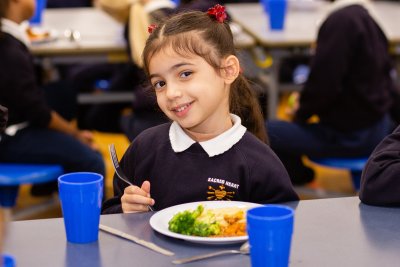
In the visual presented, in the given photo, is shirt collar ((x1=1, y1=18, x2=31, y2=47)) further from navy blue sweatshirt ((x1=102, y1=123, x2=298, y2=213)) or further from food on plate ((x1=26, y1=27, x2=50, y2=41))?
navy blue sweatshirt ((x1=102, y1=123, x2=298, y2=213))

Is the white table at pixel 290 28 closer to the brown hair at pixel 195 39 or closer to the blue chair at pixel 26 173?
the blue chair at pixel 26 173

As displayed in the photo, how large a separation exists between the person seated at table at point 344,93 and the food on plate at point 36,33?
126 cm

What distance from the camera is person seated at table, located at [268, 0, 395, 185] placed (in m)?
3.46

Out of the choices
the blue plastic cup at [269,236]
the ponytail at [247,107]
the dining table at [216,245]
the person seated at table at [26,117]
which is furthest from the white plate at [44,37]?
the blue plastic cup at [269,236]

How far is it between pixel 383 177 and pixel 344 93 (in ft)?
5.81

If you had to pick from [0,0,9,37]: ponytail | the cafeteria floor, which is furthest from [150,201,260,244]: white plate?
the cafeteria floor

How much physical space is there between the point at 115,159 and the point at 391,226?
64cm

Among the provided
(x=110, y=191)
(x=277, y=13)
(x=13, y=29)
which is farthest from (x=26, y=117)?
(x=277, y=13)

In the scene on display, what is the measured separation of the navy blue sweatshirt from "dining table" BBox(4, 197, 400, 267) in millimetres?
149

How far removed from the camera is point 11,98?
3285 mm

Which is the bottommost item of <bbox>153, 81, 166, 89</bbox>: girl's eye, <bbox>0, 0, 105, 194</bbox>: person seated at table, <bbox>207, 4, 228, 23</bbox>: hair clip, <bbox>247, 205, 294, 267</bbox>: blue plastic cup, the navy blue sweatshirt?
<bbox>0, 0, 105, 194</bbox>: person seated at table

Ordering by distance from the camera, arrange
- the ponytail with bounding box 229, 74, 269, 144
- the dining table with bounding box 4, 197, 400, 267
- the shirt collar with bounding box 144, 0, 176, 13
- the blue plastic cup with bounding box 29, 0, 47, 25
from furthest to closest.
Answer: the blue plastic cup with bounding box 29, 0, 47, 25 → the shirt collar with bounding box 144, 0, 176, 13 → the ponytail with bounding box 229, 74, 269, 144 → the dining table with bounding box 4, 197, 400, 267

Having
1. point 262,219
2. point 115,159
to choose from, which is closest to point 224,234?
point 262,219

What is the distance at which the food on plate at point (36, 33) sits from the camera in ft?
13.1
